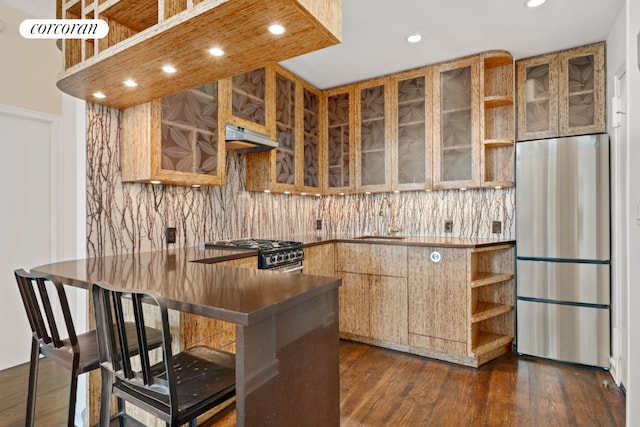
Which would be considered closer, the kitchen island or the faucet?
the kitchen island

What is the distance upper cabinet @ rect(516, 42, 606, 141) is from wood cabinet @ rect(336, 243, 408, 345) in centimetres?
164

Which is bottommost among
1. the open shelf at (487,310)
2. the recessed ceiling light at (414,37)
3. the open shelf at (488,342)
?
the open shelf at (488,342)

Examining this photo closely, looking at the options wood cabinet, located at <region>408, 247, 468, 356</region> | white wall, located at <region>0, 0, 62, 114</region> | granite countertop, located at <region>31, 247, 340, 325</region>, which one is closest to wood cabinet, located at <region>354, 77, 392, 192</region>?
wood cabinet, located at <region>408, 247, 468, 356</region>

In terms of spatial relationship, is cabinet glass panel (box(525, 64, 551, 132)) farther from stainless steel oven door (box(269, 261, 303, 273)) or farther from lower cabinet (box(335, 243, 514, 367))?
stainless steel oven door (box(269, 261, 303, 273))

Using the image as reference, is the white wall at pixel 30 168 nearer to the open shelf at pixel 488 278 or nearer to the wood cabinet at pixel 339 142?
the wood cabinet at pixel 339 142

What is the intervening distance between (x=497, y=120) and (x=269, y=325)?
3.04 m

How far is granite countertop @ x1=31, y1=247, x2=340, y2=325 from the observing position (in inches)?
39.1

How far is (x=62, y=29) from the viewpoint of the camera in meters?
1.41

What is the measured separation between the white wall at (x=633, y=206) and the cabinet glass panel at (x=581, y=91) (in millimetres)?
1544

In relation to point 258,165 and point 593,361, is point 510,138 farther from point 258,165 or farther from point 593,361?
point 258,165

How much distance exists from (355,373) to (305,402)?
145 cm

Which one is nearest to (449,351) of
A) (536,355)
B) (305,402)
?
(536,355)

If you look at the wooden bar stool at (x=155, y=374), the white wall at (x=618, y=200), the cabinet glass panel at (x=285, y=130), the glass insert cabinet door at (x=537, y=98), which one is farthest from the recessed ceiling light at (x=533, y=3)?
the wooden bar stool at (x=155, y=374)

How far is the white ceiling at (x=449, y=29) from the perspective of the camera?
226 cm
